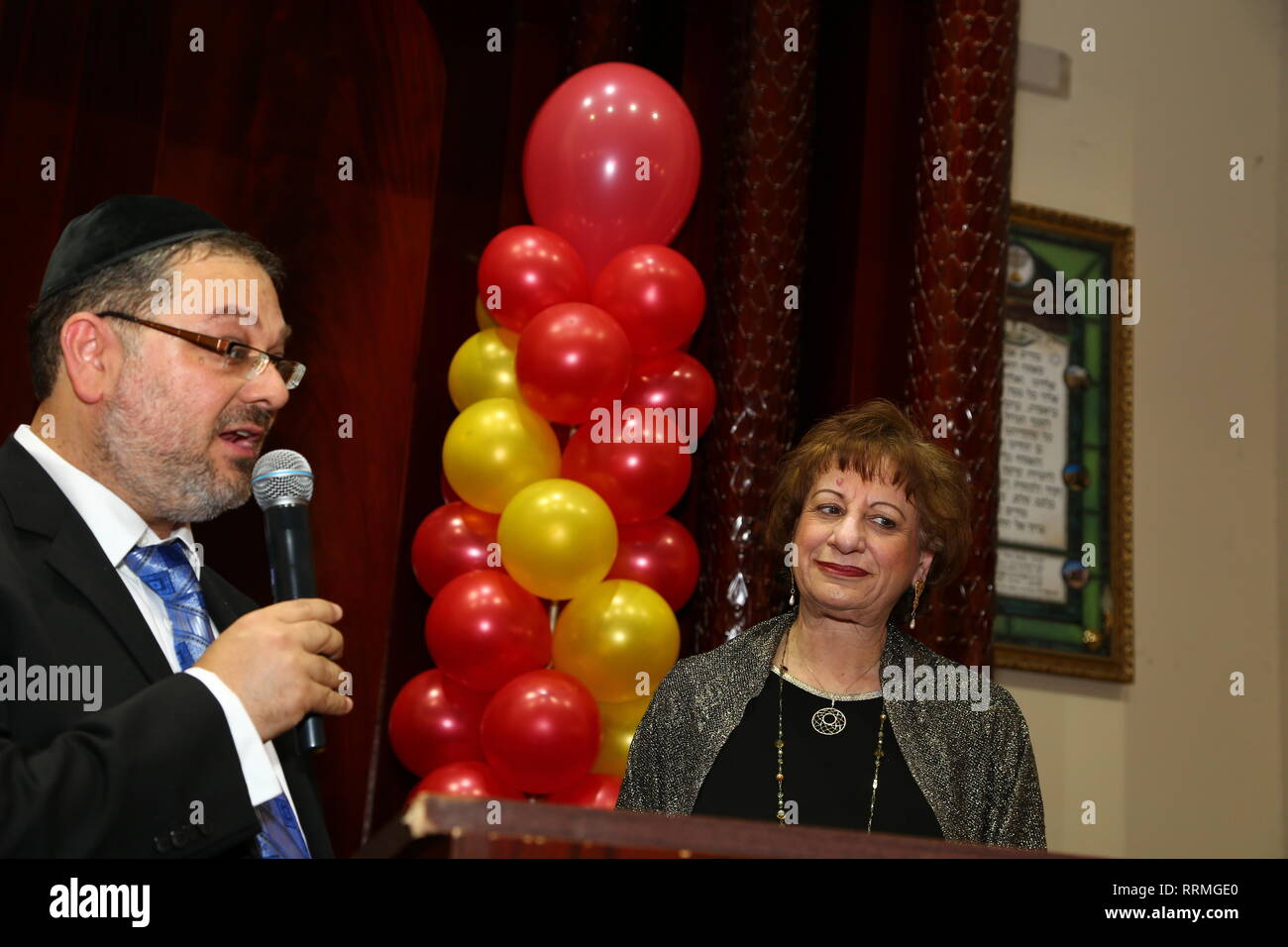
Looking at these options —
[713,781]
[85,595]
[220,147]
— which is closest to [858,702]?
[713,781]

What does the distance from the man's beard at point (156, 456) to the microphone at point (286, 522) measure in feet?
0.31

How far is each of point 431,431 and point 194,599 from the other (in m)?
2.03

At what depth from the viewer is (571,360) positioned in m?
3.13

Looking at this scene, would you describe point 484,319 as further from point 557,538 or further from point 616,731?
point 616,731

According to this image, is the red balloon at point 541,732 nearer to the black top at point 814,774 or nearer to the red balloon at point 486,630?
the red balloon at point 486,630

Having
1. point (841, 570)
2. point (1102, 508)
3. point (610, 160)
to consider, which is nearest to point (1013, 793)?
point (841, 570)

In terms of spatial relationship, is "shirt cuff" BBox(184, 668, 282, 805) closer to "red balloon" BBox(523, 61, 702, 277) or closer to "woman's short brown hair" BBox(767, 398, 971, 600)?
"woman's short brown hair" BBox(767, 398, 971, 600)

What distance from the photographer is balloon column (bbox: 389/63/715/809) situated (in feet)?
10.3

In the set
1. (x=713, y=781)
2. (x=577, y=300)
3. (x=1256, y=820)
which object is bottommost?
(x=1256, y=820)

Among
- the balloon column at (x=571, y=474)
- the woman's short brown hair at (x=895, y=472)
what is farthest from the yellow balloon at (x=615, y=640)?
the woman's short brown hair at (x=895, y=472)

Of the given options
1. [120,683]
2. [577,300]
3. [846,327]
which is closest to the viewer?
[120,683]

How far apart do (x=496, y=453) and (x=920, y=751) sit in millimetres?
1273

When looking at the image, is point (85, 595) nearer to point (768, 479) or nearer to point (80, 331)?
point (80, 331)

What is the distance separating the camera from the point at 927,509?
106 inches
